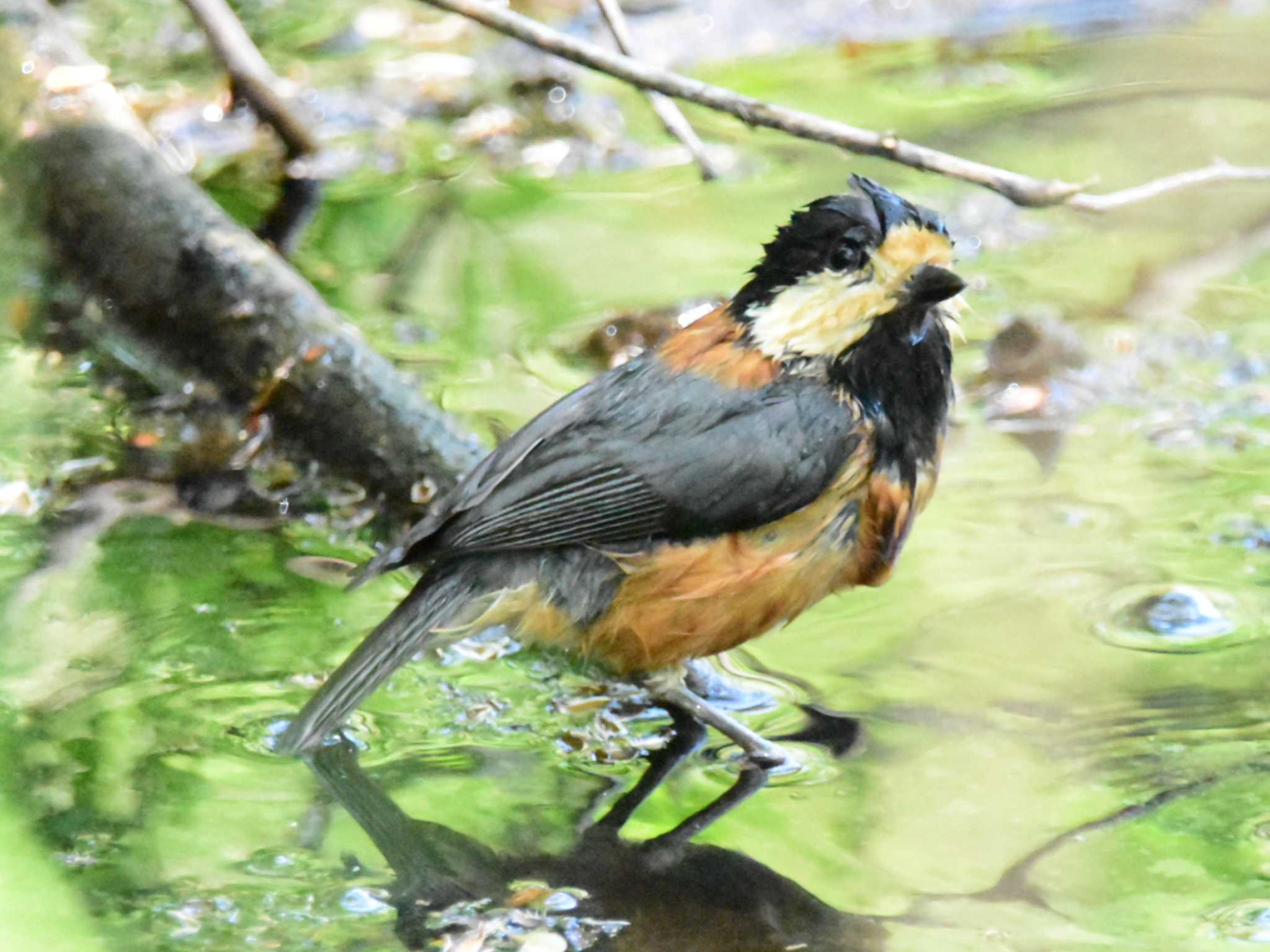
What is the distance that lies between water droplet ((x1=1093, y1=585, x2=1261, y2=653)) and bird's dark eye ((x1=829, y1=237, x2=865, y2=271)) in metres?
0.94

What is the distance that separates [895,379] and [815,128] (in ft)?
1.74

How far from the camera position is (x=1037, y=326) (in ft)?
15.5

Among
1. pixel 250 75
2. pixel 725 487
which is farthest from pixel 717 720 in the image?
pixel 250 75

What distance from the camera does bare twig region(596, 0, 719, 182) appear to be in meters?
3.83

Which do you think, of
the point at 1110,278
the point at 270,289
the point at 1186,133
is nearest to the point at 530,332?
the point at 270,289

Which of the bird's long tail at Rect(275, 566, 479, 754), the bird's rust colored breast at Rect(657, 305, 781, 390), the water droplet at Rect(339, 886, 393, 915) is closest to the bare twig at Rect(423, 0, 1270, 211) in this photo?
the bird's rust colored breast at Rect(657, 305, 781, 390)

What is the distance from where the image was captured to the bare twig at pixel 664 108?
3.83 m

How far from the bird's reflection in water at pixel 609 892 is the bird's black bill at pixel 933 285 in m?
0.97

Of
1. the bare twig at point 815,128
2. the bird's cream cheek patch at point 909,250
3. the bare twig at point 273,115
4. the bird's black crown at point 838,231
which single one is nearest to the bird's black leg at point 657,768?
the bird's black crown at point 838,231

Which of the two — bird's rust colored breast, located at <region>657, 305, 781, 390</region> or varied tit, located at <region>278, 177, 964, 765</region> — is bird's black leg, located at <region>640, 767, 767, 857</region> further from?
bird's rust colored breast, located at <region>657, 305, 781, 390</region>

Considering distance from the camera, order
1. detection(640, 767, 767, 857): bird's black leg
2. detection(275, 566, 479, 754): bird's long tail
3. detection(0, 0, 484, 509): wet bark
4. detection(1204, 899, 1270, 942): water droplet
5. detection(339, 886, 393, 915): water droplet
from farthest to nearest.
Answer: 1. detection(0, 0, 484, 509): wet bark
2. detection(275, 566, 479, 754): bird's long tail
3. detection(640, 767, 767, 857): bird's black leg
4. detection(339, 886, 393, 915): water droplet
5. detection(1204, 899, 1270, 942): water droplet

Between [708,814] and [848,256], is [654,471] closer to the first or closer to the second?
[848,256]

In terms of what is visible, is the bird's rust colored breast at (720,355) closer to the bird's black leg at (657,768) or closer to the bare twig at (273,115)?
the bird's black leg at (657,768)

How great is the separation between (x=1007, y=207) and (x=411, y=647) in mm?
3283
